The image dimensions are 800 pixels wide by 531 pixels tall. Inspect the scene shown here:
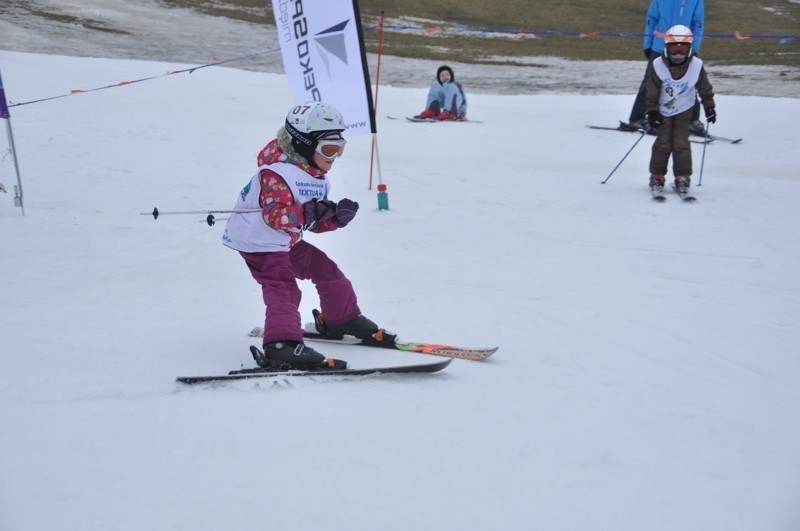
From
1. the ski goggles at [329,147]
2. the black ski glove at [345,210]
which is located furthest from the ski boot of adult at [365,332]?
the ski goggles at [329,147]

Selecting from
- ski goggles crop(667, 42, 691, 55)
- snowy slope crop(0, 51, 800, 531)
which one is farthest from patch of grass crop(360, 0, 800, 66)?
snowy slope crop(0, 51, 800, 531)

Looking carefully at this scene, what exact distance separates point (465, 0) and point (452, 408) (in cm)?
3730

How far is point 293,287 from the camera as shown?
423 centimetres

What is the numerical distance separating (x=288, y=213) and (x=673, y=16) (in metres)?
8.11

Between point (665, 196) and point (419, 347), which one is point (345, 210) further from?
point (665, 196)

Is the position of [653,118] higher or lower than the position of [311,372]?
higher

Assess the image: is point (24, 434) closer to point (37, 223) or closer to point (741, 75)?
point (37, 223)

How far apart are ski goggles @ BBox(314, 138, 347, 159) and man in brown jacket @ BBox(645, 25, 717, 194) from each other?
493cm

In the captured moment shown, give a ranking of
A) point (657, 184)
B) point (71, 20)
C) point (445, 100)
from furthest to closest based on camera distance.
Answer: point (71, 20)
point (445, 100)
point (657, 184)

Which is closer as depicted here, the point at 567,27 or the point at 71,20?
the point at 71,20

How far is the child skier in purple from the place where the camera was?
13.1 feet

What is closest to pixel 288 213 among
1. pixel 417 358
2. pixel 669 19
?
pixel 417 358

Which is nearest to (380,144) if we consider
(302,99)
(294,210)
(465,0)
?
(302,99)

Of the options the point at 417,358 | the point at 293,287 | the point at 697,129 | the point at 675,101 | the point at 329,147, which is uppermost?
the point at 329,147
